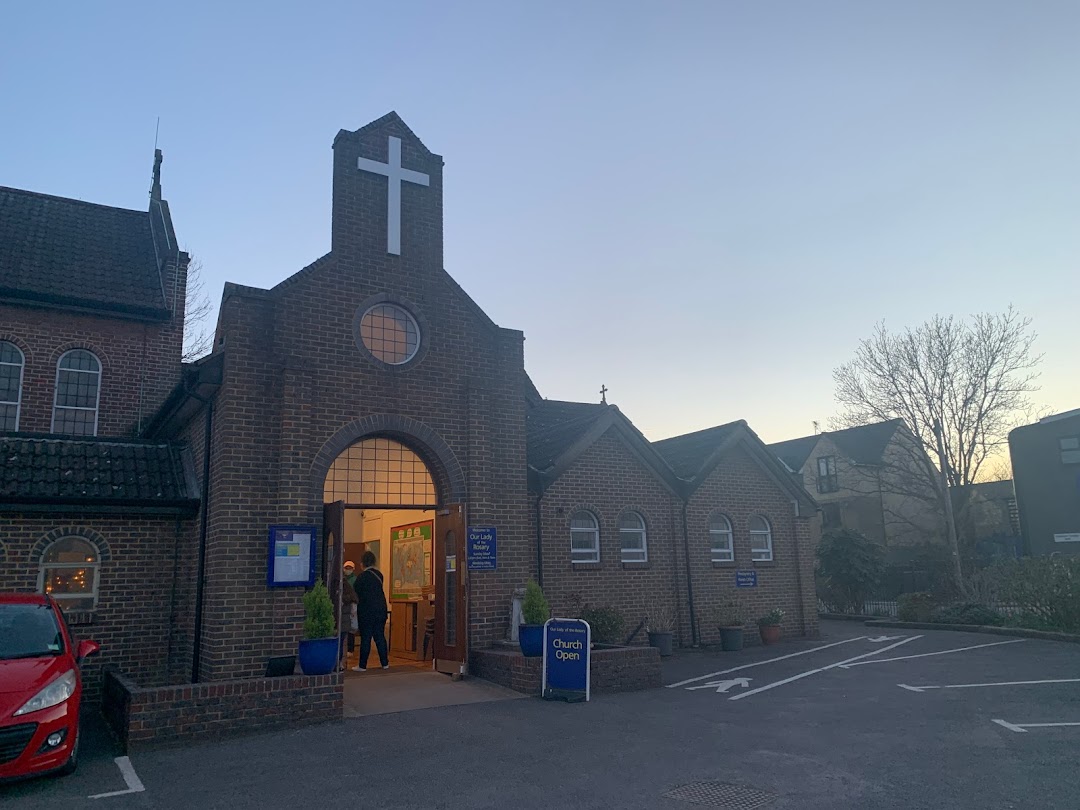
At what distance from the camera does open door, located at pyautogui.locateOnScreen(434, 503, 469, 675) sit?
42.6 ft

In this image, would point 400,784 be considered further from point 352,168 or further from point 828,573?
point 828,573

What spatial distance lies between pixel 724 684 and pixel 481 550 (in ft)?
15.7

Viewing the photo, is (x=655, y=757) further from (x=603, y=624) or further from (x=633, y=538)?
(x=633, y=538)

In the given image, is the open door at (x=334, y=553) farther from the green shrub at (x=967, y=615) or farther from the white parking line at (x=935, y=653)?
the green shrub at (x=967, y=615)

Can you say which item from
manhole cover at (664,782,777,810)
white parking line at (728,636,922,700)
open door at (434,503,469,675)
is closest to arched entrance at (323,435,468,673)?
open door at (434,503,469,675)

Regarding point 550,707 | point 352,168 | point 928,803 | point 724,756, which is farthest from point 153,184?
point 928,803

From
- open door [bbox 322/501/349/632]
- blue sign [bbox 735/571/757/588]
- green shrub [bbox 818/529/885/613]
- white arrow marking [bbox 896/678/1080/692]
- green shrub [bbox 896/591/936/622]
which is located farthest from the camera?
green shrub [bbox 818/529/885/613]

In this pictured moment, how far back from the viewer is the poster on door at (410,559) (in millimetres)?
15992

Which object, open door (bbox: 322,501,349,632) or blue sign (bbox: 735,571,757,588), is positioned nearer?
open door (bbox: 322,501,349,632)

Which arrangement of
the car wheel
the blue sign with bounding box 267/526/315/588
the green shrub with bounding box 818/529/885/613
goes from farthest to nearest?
the green shrub with bounding box 818/529/885/613 → the blue sign with bounding box 267/526/315/588 → the car wheel

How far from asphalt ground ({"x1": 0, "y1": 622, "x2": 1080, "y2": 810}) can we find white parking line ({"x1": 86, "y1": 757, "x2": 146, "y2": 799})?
2.6 inches

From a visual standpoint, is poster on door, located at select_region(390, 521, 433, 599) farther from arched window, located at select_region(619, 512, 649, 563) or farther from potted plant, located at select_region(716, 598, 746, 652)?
potted plant, located at select_region(716, 598, 746, 652)

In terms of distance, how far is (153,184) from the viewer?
2162 centimetres

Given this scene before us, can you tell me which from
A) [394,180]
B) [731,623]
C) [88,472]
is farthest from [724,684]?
[88,472]
